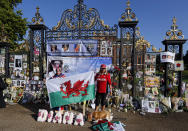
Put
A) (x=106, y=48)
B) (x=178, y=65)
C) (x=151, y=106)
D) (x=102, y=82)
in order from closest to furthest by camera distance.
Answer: (x=102, y=82)
(x=151, y=106)
(x=178, y=65)
(x=106, y=48)

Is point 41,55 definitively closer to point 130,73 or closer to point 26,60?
Result: point 26,60

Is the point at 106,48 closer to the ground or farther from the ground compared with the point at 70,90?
farther from the ground

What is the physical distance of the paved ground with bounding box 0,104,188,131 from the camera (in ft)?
13.5

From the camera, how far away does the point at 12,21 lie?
14141 mm

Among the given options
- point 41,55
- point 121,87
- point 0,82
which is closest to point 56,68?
point 41,55

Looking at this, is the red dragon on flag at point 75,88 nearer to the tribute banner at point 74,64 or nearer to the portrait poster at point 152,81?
the tribute banner at point 74,64

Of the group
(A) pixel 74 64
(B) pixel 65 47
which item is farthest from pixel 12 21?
(A) pixel 74 64

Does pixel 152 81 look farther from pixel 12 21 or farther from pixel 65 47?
pixel 12 21

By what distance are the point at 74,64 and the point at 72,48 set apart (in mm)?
888

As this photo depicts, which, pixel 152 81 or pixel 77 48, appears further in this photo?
pixel 77 48

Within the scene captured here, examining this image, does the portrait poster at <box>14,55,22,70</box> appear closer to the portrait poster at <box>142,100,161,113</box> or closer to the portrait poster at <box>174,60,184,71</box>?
the portrait poster at <box>142,100,161,113</box>

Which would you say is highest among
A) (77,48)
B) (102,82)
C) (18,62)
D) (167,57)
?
(77,48)

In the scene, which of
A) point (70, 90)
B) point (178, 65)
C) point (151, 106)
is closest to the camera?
point (70, 90)

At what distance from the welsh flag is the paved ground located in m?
0.83
